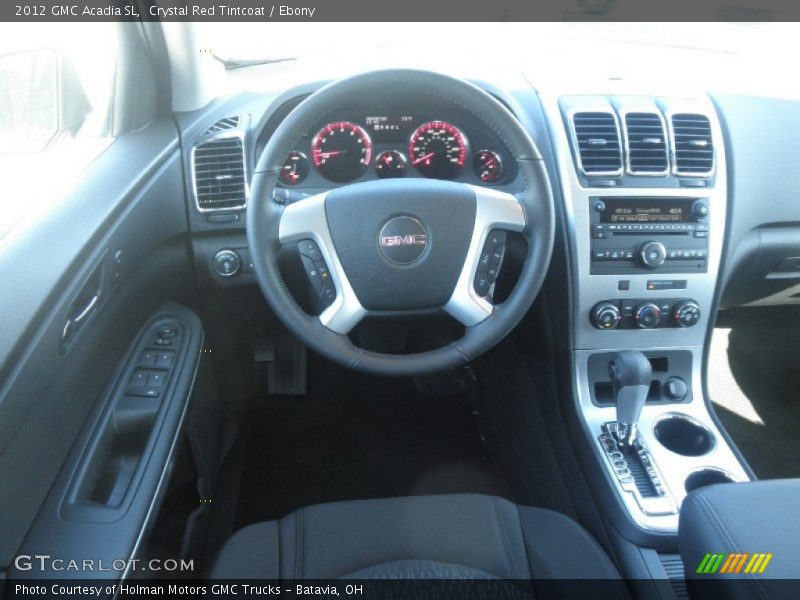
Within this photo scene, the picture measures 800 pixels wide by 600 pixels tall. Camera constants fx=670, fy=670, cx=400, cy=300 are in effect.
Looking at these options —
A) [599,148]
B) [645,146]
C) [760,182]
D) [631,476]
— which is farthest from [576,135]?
[631,476]

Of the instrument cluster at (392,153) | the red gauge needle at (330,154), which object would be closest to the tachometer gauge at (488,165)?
the instrument cluster at (392,153)

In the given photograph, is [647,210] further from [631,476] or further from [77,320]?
[77,320]

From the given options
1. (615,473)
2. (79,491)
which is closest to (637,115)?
(615,473)

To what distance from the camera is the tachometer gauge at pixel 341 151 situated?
183cm

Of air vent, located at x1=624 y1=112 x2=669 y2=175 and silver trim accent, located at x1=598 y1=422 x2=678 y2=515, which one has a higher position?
air vent, located at x1=624 y1=112 x2=669 y2=175

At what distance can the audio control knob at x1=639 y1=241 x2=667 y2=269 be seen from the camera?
1.94 m

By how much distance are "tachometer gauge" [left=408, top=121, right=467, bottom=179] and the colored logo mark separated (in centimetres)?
117

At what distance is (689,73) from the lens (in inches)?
89.1

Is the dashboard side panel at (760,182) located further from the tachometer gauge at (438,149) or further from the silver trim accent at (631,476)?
the tachometer gauge at (438,149)

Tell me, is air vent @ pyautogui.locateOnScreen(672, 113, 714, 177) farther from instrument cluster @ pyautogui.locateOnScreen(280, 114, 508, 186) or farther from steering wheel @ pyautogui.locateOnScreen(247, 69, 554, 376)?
steering wheel @ pyautogui.locateOnScreen(247, 69, 554, 376)

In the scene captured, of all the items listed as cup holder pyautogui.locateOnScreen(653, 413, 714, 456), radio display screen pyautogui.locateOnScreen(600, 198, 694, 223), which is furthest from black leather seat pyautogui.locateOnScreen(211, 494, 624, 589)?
radio display screen pyautogui.locateOnScreen(600, 198, 694, 223)
